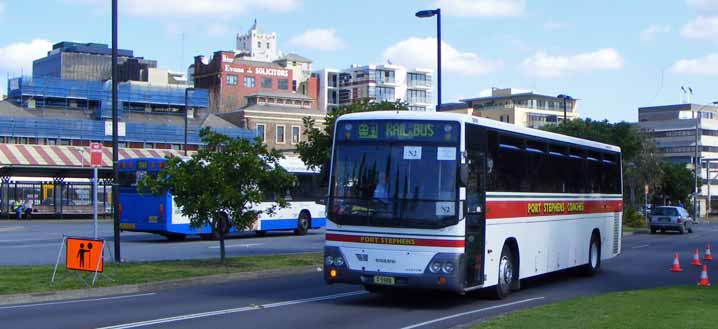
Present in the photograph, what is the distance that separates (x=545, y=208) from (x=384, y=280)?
16.7ft

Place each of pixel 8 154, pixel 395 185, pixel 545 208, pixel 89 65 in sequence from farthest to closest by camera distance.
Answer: pixel 89 65, pixel 8 154, pixel 545 208, pixel 395 185

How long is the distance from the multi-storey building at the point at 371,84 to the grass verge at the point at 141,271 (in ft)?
446

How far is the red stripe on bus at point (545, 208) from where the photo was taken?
16266 mm

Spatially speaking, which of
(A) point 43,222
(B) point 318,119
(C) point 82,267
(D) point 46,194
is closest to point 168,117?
(B) point 318,119

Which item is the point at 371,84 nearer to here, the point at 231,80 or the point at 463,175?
the point at 231,80

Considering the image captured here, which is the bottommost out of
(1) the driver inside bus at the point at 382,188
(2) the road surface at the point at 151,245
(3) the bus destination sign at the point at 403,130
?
(2) the road surface at the point at 151,245

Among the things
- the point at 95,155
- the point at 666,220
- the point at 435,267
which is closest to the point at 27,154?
the point at 666,220

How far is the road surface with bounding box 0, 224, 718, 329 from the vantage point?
1339 centimetres

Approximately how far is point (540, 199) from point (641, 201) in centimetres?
6537

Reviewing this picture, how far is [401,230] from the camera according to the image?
14797mm

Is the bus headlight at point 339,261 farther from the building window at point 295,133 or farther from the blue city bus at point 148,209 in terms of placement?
the building window at point 295,133

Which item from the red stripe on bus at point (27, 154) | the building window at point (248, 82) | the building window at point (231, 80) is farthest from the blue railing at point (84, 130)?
the building window at point (248, 82)

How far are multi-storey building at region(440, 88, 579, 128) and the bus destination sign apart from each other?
5178 inches

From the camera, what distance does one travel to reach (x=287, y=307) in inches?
604
